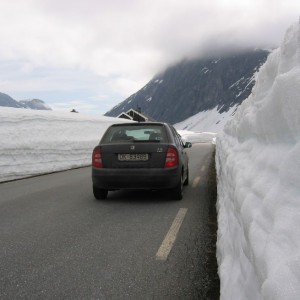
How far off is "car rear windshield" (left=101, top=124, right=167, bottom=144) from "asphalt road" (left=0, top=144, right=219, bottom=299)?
1213 mm

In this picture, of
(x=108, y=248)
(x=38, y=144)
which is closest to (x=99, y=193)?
(x=108, y=248)

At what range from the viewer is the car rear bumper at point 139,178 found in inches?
296

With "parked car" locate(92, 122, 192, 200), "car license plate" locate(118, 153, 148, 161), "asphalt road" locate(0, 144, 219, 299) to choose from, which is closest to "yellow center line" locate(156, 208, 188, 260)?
"asphalt road" locate(0, 144, 219, 299)

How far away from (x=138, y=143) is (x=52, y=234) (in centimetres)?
286

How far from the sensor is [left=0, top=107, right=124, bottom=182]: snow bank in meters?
13.6

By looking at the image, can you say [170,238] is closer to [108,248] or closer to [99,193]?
[108,248]

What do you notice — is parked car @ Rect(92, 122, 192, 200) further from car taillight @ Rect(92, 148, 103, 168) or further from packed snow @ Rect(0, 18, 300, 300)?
packed snow @ Rect(0, 18, 300, 300)

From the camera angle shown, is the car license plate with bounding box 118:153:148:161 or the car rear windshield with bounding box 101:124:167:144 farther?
the car rear windshield with bounding box 101:124:167:144

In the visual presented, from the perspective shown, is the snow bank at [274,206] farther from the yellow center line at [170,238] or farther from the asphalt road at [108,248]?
the yellow center line at [170,238]

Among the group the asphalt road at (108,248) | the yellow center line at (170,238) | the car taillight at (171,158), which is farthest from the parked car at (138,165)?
the yellow center line at (170,238)

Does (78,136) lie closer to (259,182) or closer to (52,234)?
(52,234)

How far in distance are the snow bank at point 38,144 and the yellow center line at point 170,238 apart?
8.23m

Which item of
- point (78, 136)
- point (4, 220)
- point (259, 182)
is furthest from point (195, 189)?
point (78, 136)

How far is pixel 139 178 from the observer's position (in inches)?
296
